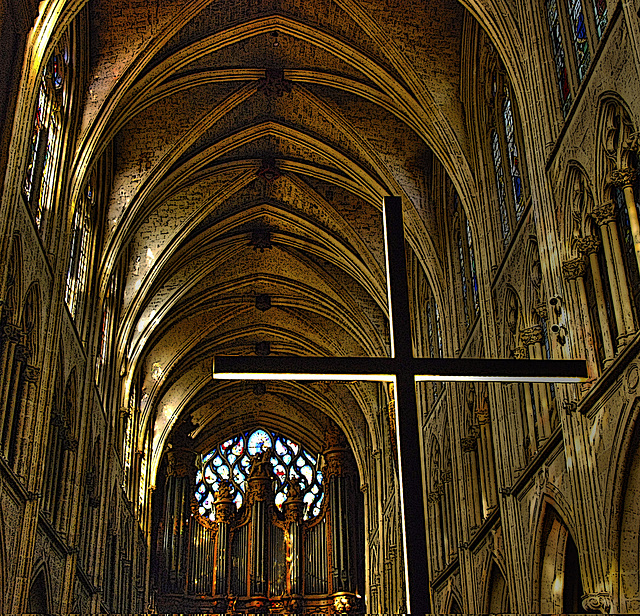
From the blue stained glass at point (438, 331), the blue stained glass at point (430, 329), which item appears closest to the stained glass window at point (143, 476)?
the blue stained glass at point (430, 329)

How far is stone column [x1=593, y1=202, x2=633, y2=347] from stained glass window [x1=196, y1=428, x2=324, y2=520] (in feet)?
82.8

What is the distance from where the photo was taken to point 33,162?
15.4 m

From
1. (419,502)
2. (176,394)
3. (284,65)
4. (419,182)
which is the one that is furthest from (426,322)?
(419,502)

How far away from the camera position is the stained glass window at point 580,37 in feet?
41.2

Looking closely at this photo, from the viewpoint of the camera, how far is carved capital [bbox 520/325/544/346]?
1455 cm

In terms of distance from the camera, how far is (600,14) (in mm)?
11906

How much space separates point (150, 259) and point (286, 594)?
14673 mm

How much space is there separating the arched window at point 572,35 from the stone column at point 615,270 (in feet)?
6.90

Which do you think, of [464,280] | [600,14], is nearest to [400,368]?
[600,14]

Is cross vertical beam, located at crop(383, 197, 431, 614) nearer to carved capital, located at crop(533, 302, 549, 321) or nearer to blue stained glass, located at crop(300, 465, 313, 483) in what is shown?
carved capital, located at crop(533, 302, 549, 321)

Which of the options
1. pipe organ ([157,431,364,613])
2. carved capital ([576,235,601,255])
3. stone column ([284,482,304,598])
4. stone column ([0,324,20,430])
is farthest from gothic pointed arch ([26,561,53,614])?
stone column ([284,482,304,598])

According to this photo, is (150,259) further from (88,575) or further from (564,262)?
(564,262)

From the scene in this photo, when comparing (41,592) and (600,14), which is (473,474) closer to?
(41,592)

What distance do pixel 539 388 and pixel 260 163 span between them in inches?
487
